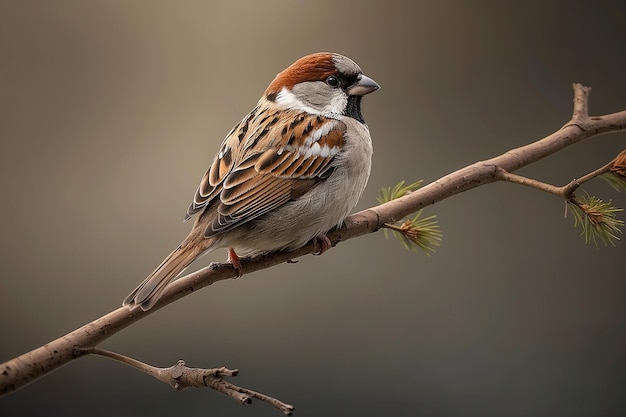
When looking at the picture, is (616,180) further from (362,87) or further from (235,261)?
(235,261)

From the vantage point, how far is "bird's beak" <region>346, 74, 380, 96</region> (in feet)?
4.52

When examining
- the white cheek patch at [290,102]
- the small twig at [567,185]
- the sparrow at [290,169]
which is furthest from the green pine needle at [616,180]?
the white cheek patch at [290,102]

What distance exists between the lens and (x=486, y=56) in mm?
2086

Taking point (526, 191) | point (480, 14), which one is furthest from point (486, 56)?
point (526, 191)

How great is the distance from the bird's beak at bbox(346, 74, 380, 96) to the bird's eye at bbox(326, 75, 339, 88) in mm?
30

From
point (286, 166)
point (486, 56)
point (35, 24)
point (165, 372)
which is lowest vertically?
point (165, 372)

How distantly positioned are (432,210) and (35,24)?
124 cm

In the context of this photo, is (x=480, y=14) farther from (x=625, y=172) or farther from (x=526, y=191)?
(x=625, y=172)

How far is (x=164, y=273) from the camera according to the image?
3.57ft

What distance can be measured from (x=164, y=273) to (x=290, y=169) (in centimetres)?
34

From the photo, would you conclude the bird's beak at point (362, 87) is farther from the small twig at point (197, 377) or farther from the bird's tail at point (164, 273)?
the small twig at point (197, 377)

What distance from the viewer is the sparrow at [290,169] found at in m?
1.25

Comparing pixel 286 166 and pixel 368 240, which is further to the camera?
pixel 368 240

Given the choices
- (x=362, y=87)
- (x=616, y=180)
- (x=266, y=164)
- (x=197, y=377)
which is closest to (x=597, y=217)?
(x=616, y=180)
